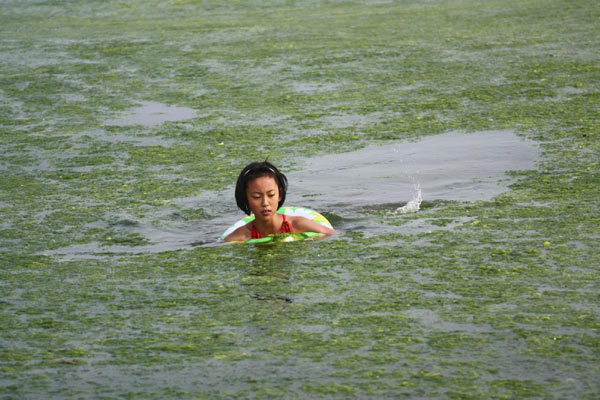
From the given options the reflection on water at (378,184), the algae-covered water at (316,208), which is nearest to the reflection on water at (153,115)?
the algae-covered water at (316,208)

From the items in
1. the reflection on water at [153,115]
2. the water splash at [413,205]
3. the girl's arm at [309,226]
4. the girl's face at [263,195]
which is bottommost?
the water splash at [413,205]

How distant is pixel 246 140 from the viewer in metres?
6.67

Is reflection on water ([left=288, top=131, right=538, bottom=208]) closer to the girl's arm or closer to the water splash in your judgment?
the water splash

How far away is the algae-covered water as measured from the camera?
9.73ft

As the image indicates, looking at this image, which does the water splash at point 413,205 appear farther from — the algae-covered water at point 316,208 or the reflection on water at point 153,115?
the reflection on water at point 153,115

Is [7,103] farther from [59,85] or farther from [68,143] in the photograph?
[68,143]

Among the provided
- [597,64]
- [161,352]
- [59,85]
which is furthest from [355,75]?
[161,352]

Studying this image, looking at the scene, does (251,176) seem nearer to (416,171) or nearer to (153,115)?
(416,171)

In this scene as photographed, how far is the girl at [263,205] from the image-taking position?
4707mm

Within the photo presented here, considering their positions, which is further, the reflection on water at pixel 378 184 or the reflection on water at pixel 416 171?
the reflection on water at pixel 416 171

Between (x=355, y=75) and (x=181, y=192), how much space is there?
3.49 meters

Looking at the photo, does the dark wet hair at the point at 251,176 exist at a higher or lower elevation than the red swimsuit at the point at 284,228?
higher

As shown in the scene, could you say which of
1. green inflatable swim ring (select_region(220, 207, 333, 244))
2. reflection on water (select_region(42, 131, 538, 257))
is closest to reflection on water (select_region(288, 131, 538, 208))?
reflection on water (select_region(42, 131, 538, 257))

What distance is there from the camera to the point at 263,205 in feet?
15.4
